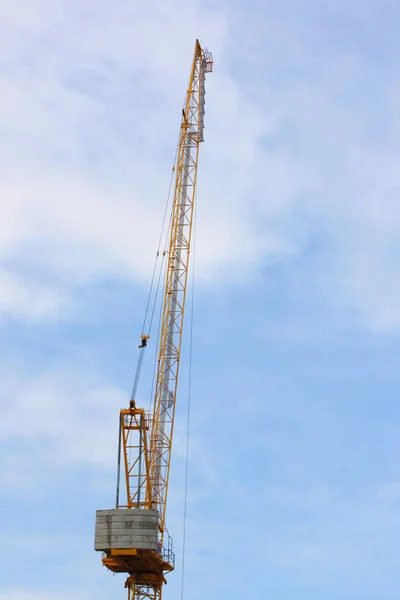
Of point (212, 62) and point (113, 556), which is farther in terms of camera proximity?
A: point (212, 62)

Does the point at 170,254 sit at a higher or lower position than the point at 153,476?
higher

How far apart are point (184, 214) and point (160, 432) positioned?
94.1 ft

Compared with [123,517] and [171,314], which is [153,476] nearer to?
[123,517]

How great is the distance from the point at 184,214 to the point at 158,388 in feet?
76.6

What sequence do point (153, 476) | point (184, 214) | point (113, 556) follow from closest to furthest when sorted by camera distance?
point (113, 556)
point (153, 476)
point (184, 214)

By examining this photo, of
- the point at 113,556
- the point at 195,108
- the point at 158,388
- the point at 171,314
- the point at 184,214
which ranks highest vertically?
the point at 195,108

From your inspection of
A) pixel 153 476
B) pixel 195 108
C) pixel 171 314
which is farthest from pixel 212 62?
pixel 153 476

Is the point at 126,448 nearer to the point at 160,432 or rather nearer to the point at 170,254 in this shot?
the point at 160,432

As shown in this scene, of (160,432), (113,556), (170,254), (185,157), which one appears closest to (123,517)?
(113,556)

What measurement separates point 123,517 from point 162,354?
72.6 ft

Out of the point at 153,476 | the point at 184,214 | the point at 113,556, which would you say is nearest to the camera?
the point at 113,556

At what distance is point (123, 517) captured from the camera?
384 ft

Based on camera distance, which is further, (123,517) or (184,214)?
(184,214)

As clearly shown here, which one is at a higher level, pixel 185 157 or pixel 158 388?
pixel 185 157
